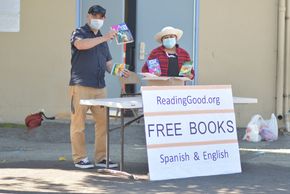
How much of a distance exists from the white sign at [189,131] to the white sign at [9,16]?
2.20 m

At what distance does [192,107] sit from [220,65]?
3.88 metres

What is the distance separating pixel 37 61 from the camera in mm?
11148

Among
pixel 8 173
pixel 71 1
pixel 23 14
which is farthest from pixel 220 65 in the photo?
pixel 8 173

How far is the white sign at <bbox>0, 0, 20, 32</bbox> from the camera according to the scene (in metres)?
8.15

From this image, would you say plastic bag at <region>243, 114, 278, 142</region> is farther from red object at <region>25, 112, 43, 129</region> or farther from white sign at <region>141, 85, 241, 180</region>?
red object at <region>25, 112, 43, 129</region>

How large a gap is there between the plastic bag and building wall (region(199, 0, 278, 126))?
0.94 metres

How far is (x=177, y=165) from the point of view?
718cm

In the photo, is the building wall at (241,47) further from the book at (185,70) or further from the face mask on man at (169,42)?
the book at (185,70)

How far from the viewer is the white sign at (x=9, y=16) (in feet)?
26.7

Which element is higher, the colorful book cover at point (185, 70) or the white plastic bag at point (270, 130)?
the colorful book cover at point (185, 70)

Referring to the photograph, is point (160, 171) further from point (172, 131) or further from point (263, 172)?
point (263, 172)

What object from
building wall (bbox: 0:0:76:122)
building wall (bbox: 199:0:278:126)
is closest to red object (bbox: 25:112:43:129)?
building wall (bbox: 0:0:76:122)

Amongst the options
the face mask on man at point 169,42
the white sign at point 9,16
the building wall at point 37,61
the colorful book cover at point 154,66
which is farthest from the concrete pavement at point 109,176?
the white sign at point 9,16

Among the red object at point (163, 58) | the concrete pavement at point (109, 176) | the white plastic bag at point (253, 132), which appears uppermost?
the red object at point (163, 58)
